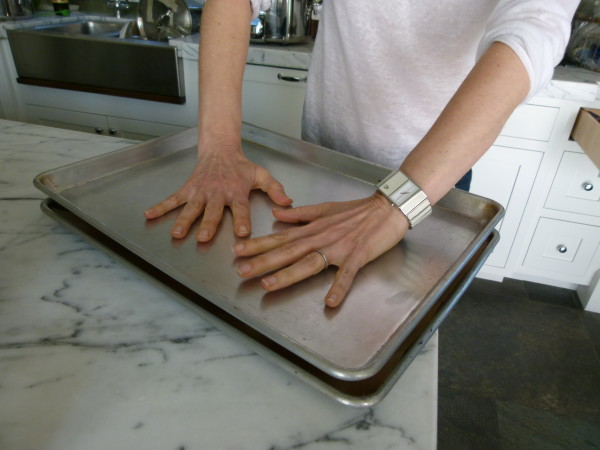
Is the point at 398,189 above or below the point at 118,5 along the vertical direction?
below

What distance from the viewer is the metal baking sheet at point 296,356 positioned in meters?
0.31

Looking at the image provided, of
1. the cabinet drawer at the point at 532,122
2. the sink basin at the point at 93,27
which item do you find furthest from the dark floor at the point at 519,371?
the sink basin at the point at 93,27

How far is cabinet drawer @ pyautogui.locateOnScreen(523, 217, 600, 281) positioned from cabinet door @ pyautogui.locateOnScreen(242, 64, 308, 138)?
2.94 ft

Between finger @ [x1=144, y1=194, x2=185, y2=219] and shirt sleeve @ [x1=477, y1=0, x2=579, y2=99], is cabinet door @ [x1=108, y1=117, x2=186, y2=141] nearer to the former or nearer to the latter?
finger @ [x1=144, y1=194, x2=185, y2=219]

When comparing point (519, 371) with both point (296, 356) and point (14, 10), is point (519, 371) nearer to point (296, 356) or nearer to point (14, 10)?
point (296, 356)

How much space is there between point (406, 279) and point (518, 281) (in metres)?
1.39

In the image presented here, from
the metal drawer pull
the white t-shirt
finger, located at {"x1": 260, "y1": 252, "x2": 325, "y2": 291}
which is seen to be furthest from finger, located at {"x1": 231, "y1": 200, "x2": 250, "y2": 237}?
the metal drawer pull

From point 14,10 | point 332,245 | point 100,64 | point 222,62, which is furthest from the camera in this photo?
point 14,10

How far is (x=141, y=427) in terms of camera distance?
0.29 metres

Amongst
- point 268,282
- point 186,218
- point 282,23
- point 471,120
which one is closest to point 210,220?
point 186,218

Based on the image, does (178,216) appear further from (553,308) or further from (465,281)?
(553,308)

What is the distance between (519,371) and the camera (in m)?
1.24

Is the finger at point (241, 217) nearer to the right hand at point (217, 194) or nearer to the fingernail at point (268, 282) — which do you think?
the right hand at point (217, 194)

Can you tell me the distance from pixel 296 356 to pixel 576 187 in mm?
1350
